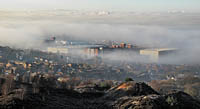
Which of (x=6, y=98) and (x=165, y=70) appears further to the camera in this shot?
(x=165, y=70)

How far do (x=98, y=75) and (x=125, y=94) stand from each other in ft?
171

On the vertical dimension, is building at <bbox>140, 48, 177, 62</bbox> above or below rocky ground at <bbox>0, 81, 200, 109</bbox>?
below

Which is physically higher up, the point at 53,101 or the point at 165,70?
the point at 53,101

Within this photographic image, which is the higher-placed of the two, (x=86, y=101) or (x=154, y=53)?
(x=86, y=101)

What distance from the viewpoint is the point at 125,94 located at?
15.6 metres

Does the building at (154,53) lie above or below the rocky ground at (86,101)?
below

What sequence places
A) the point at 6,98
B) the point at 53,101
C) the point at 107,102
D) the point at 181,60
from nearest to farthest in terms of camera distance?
the point at 6,98 → the point at 53,101 → the point at 107,102 → the point at 181,60

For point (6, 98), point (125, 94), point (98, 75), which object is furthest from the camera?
point (98, 75)

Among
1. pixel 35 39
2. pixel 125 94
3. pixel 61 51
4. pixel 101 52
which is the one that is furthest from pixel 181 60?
pixel 125 94

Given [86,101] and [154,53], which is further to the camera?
[154,53]

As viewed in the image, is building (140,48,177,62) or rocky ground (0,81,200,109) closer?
rocky ground (0,81,200,109)

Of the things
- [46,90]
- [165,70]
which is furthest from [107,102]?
[165,70]

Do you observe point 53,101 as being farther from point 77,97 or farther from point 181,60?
point 181,60

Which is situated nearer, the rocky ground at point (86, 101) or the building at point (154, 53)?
the rocky ground at point (86, 101)
